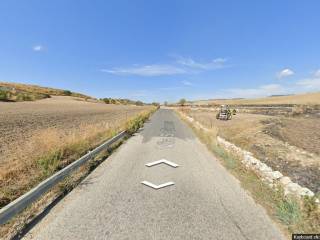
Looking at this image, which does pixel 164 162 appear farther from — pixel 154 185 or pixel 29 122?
pixel 29 122

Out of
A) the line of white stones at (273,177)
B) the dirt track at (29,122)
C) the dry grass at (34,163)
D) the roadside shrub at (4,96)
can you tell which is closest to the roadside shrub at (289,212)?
the line of white stones at (273,177)

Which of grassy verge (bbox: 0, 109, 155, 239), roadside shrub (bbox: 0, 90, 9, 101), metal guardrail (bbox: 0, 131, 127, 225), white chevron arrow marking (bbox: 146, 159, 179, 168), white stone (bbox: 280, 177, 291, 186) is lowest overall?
white chevron arrow marking (bbox: 146, 159, 179, 168)

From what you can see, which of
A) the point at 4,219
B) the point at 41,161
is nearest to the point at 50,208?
the point at 4,219

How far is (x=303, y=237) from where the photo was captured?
3451mm

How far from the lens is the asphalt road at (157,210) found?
3.53 m

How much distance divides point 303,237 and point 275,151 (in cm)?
833

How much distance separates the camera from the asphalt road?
11.6ft

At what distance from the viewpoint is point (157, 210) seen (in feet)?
14.1

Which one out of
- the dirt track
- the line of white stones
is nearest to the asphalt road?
the line of white stones

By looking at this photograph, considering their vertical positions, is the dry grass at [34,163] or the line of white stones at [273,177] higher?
the dry grass at [34,163]

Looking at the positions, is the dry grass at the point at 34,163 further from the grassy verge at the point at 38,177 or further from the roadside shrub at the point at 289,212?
the roadside shrub at the point at 289,212

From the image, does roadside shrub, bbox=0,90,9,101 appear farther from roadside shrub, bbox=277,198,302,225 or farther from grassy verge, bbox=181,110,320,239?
roadside shrub, bbox=277,198,302,225

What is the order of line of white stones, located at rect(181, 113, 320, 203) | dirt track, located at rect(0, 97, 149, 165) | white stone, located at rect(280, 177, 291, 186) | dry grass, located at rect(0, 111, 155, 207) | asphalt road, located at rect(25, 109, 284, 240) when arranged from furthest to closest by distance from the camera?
dirt track, located at rect(0, 97, 149, 165) → white stone, located at rect(280, 177, 291, 186) → dry grass, located at rect(0, 111, 155, 207) → line of white stones, located at rect(181, 113, 320, 203) → asphalt road, located at rect(25, 109, 284, 240)

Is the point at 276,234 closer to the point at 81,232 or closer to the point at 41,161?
the point at 81,232
